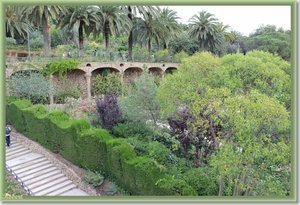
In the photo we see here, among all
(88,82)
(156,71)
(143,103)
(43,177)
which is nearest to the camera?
Result: (43,177)

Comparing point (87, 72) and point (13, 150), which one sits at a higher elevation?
point (87, 72)

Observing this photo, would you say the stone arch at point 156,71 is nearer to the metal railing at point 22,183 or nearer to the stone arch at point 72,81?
the stone arch at point 72,81

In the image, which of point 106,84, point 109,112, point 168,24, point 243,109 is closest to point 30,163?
point 109,112

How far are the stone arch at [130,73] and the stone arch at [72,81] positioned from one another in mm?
4380

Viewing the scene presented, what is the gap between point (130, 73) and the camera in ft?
83.4

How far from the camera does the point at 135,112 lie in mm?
13742

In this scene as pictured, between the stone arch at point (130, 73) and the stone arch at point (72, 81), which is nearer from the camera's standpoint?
the stone arch at point (72, 81)

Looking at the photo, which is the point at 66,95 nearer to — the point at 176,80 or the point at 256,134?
the point at 176,80

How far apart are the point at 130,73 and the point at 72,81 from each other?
20.1 feet

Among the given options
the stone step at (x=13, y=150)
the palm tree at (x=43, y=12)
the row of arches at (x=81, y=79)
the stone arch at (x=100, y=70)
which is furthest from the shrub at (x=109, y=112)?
the stone arch at (x=100, y=70)

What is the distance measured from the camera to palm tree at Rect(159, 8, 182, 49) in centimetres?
2645

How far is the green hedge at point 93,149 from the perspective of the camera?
880 centimetres

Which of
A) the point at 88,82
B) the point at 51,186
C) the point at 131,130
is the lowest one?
the point at 51,186

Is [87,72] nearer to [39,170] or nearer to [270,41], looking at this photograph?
[39,170]
